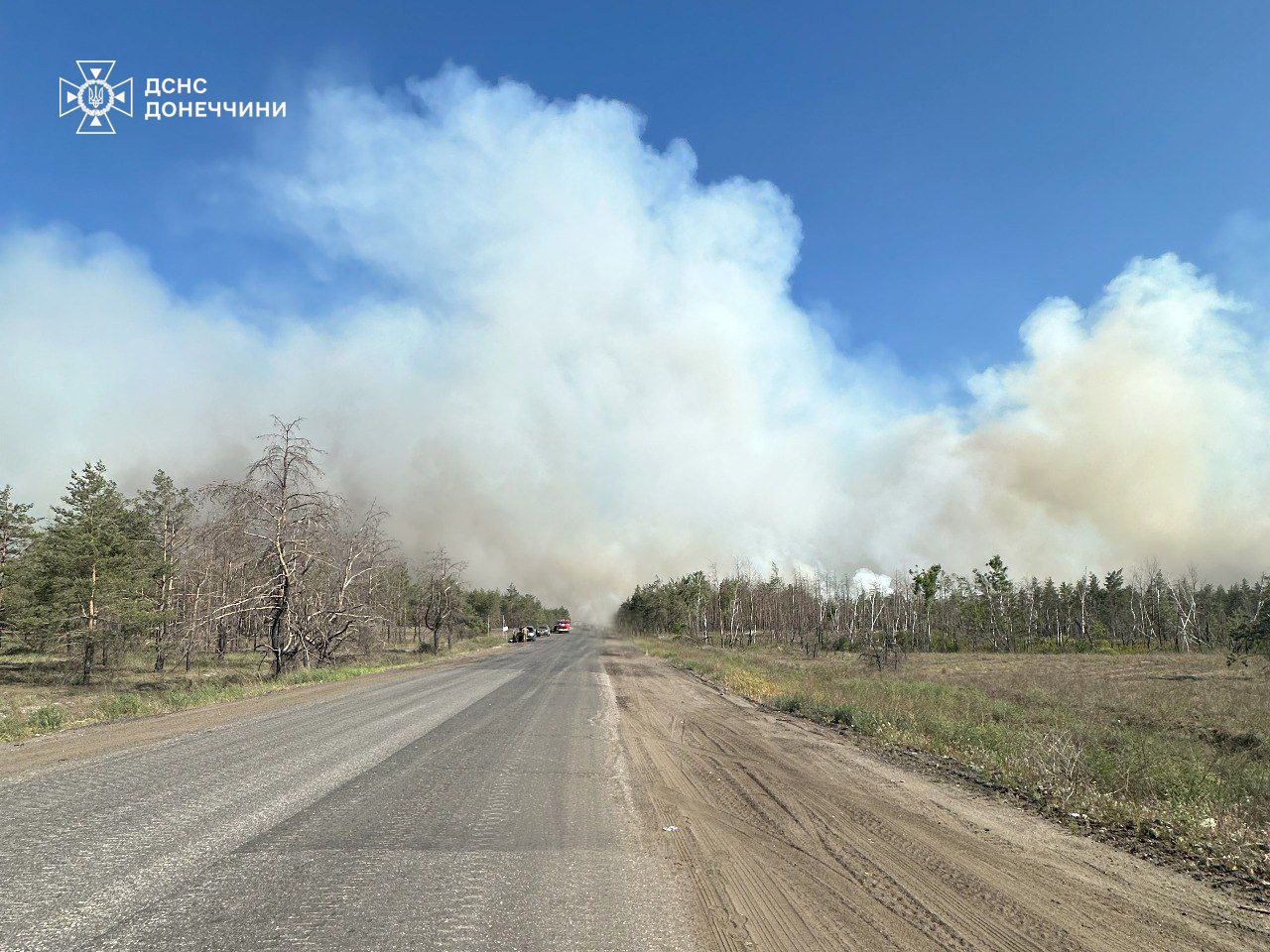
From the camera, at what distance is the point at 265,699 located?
16.4 m

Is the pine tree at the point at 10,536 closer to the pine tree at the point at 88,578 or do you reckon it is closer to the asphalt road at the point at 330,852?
the pine tree at the point at 88,578

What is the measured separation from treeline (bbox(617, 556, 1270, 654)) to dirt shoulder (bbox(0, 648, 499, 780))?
2123 inches

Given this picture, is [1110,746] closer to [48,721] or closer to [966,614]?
[48,721]

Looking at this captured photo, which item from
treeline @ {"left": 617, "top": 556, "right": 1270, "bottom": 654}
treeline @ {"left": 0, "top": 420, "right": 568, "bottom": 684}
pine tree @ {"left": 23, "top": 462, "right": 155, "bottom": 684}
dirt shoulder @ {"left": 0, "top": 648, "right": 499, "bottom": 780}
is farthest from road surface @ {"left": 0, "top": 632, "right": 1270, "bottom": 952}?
treeline @ {"left": 617, "top": 556, "right": 1270, "bottom": 654}

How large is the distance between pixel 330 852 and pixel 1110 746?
48.7 feet

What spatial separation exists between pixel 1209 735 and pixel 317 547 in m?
28.2

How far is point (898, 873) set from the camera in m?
5.16

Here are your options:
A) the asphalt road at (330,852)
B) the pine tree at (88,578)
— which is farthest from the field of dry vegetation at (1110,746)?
the pine tree at (88,578)

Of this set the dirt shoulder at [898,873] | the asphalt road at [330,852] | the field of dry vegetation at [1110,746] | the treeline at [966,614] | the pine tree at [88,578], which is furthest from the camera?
the treeline at [966,614]

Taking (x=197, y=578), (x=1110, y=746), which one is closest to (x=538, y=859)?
(x=1110, y=746)

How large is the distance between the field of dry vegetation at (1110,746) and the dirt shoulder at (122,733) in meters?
13.0

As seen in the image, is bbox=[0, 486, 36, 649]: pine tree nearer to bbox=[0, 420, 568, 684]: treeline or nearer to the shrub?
bbox=[0, 420, 568, 684]: treeline

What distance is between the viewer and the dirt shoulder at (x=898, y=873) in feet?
13.6

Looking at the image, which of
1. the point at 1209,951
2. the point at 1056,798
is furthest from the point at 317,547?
the point at 1209,951
